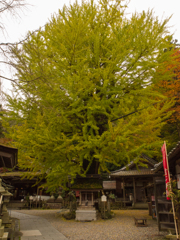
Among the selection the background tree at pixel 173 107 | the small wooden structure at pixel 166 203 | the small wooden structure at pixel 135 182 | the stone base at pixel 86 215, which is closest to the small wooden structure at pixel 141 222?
the small wooden structure at pixel 166 203

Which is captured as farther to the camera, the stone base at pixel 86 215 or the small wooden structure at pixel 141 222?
the stone base at pixel 86 215

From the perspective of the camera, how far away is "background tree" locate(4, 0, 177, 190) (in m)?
7.68

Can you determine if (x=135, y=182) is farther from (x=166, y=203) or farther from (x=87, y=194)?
(x=166, y=203)

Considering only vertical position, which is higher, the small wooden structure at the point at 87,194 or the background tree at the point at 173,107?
the background tree at the point at 173,107

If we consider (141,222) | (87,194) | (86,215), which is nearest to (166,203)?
(141,222)

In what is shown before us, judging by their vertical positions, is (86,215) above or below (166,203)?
below

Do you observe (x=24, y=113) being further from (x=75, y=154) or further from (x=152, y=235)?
(x=152, y=235)

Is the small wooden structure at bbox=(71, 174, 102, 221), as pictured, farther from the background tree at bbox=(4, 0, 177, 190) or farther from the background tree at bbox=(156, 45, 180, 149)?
the background tree at bbox=(156, 45, 180, 149)

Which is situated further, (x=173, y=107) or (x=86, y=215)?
(x=173, y=107)

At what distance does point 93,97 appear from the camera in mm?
8461

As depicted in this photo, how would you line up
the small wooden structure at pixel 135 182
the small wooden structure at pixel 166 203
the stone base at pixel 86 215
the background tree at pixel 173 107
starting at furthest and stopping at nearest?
1. the small wooden structure at pixel 135 182
2. the background tree at pixel 173 107
3. the stone base at pixel 86 215
4. the small wooden structure at pixel 166 203

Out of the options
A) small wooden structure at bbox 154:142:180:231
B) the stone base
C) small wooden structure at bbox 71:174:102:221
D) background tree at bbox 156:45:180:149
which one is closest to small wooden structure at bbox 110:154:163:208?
background tree at bbox 156:45:180:149

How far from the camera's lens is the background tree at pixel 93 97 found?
7684 mm

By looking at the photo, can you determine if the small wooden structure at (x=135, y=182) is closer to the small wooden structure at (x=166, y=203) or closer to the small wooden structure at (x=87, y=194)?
the small wooden structure at (x=87, y=194)
